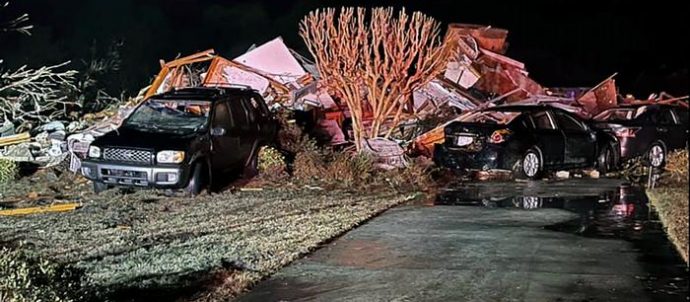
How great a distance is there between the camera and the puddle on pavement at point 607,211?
7238 millimetres

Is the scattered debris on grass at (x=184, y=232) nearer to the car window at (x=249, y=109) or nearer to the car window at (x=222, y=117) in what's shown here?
the car window at (x=222, y=117)

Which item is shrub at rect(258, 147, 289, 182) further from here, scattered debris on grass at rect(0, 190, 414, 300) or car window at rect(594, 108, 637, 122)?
car window at rect(594, 108, 637, 122)

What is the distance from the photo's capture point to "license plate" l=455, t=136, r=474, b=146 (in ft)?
51.3

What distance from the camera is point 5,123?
16.2 m

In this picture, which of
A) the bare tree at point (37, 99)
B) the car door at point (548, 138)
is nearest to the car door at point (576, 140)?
the car door at point (548, 138)

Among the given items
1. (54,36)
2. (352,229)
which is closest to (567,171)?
(352,229)

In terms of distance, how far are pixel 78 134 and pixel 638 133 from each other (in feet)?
35.2

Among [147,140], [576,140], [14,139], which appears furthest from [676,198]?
[14,139]

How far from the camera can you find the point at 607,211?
1154 centimetres

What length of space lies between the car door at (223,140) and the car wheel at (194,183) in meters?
0.55

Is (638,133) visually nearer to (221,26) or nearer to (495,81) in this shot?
(495,81)

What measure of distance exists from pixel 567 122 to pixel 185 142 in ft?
25.8

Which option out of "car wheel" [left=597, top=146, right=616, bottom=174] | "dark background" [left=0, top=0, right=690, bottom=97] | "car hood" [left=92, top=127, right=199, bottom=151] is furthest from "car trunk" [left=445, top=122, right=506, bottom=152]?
"car hood" [left=92, top=127, right=199, bottom=151]

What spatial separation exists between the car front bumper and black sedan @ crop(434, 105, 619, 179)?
550 centimetres
